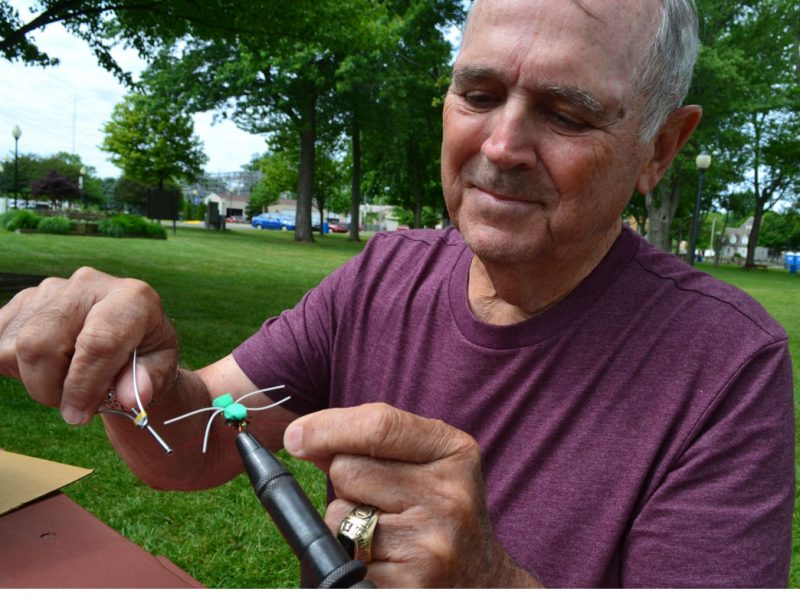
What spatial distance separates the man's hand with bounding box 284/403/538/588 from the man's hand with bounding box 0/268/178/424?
1.71 feet

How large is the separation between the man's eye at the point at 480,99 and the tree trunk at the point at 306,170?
29.0m

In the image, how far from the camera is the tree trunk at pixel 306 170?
29.6m

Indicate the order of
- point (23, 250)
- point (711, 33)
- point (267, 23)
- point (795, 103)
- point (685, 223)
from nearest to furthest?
1. point (267, 23)
2. point (23, 250)
3. point (711, 33)
4. point (795, 103)
5. point (685, 223)

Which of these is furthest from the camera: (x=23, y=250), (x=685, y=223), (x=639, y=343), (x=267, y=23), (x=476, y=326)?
(x=685, y=223)

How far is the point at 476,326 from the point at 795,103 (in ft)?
123

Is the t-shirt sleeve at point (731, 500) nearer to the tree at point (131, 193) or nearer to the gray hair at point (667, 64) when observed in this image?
the gray hair at point (667, 64)

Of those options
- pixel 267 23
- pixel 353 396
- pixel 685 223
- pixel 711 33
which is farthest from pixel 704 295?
pixel 685 223

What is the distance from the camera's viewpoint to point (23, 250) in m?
15.7

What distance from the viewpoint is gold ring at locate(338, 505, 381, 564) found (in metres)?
0.99

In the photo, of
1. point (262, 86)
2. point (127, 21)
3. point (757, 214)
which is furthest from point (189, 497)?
point (757, 214)

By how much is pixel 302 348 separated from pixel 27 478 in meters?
0.73

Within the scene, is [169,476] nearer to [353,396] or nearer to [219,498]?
[353,396]

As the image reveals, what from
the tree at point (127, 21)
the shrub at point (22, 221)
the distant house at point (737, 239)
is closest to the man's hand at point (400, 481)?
the tree at point (127, 21)

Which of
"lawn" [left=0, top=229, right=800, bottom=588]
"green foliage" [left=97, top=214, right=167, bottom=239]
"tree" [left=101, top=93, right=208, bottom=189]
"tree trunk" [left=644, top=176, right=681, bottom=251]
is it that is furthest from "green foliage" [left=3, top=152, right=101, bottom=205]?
"lawn" [left=0, top=229, right=800, bottom=588]
